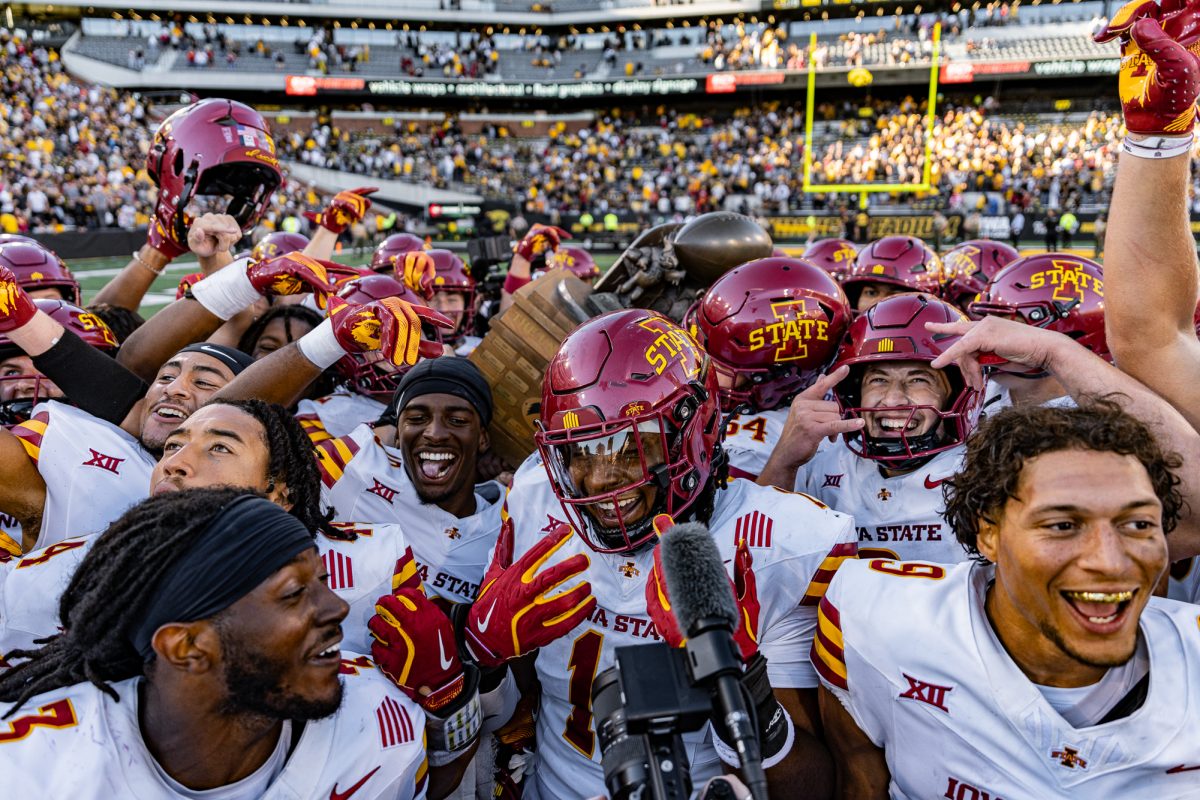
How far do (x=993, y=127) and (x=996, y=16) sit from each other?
7985 mm

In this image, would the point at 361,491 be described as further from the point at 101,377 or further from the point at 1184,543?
the point at 1184,543

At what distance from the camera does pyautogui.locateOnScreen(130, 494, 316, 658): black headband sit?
5.90 ft

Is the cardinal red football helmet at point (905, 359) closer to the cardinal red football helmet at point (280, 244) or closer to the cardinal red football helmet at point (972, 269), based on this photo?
the cardinal red football helmet at point (972, 269)

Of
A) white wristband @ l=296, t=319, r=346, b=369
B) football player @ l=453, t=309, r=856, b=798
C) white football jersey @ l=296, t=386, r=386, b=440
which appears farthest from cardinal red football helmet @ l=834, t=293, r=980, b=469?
white football jersey @ l=296, t=386, r=386, b=440

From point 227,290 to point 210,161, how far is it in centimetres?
80

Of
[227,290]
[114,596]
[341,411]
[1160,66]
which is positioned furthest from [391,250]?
[1160,66]

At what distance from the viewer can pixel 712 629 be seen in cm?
129

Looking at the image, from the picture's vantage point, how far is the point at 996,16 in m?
37.5

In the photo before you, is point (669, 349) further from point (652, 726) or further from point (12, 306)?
point (12, 306)

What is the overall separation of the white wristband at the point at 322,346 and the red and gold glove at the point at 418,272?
2185 mm

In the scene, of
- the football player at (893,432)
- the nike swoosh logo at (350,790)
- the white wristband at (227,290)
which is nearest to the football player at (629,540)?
the nike swoosh logo at (350,790)

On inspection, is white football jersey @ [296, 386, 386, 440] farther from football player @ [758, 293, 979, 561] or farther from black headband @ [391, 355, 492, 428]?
football player @ [758, 293, 979, 561]

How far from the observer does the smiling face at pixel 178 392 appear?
3.12m

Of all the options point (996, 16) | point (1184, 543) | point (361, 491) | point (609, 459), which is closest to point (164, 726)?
point (609, 459)
